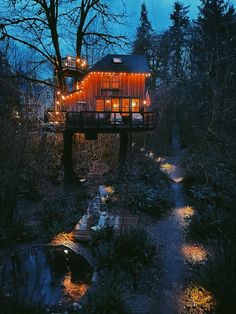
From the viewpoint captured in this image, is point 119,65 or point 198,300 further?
point 119,65

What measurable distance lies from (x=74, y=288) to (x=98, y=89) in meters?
14.1

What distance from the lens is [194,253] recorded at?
9180mm

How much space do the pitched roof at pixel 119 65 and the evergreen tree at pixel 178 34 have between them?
1554cm

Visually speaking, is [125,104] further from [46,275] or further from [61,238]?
[46,275]

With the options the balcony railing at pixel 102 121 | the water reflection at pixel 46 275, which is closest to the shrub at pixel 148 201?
the balcony railing at pixel 102 121

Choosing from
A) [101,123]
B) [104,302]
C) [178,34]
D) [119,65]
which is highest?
[178,34]

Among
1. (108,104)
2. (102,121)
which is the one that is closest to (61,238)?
(102,121)

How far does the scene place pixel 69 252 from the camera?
9164mm

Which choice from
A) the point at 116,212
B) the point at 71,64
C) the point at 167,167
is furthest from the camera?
the point at 167,167

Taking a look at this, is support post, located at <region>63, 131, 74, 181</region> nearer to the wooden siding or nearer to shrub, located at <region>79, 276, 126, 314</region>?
the wooden siding

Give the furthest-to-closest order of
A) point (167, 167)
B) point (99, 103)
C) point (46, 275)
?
point (167, 167), point (99, 103), point (46, 275)

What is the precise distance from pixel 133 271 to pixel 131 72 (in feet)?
45.3

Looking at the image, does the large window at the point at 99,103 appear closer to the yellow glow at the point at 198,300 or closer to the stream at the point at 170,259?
the stream at the point at 170,259

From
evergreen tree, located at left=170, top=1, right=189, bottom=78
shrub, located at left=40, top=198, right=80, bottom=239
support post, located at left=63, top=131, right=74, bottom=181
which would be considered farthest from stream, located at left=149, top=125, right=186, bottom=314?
evergreen tree, located at left=170, top=1, right=189, bottom=78
